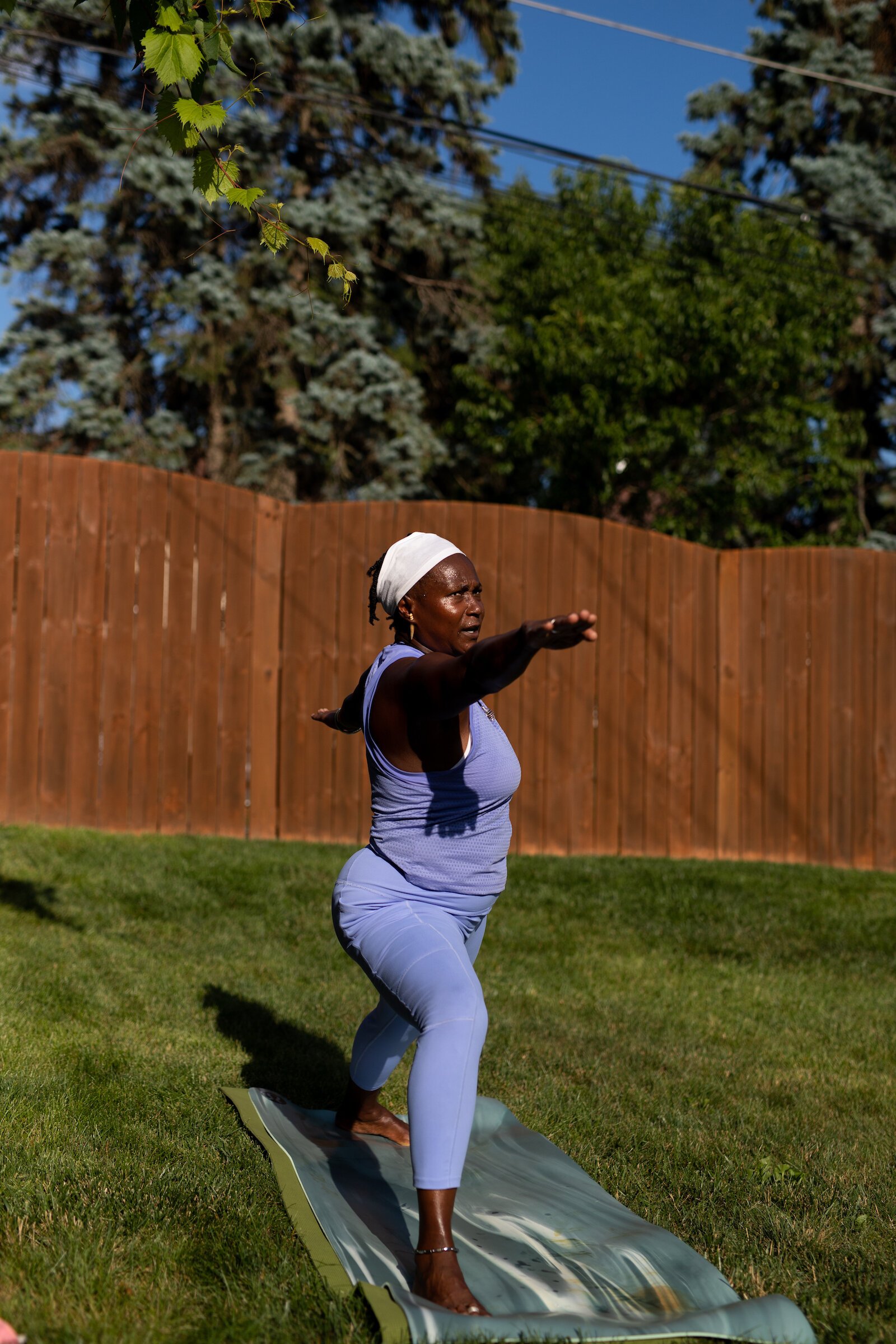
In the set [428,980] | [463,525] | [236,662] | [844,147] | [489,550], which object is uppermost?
[844,147]

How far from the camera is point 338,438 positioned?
13930 mm

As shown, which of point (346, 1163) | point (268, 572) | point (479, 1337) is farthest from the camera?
point (268, 572)

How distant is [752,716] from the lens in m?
7.80

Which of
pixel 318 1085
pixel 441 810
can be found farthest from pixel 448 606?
pixel 318 1085

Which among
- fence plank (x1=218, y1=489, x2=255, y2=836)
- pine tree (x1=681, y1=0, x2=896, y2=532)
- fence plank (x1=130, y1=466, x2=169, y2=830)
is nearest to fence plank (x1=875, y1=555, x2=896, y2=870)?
fence plank (x1=218, y1=489, x2=255, y2=836)

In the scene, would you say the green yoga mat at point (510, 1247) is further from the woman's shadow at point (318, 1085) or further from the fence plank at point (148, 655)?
the fence plank at point (148, 655)

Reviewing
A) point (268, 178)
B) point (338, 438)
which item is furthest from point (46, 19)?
point (338, 438)

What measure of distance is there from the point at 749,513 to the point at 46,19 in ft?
32.4

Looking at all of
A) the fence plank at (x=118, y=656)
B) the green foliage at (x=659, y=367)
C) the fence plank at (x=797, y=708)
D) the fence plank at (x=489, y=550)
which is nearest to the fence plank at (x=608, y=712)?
the fence plank at (x=489, y=550)

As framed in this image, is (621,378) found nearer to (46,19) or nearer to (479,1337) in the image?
(46,19)

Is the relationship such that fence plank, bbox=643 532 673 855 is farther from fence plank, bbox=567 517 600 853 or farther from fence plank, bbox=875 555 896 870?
fence plank, bbox=875 555 896 870

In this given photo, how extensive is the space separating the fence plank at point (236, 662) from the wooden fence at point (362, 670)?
1cm

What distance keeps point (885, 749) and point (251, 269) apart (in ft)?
30.9

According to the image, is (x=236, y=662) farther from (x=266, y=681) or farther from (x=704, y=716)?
(x=704, y=716)
